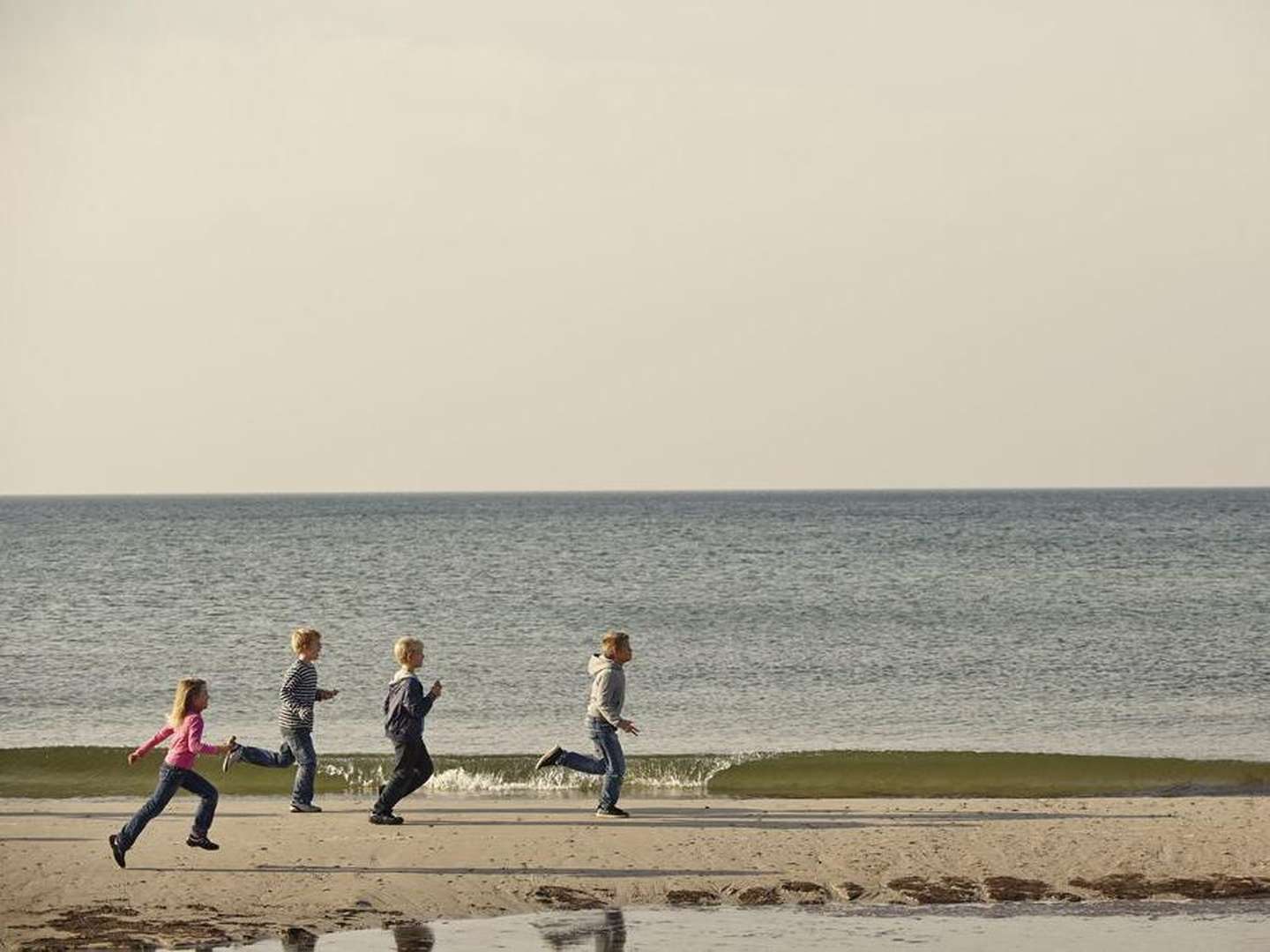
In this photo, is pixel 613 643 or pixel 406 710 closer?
pixel 406 710

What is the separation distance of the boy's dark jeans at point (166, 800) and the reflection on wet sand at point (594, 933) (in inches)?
140

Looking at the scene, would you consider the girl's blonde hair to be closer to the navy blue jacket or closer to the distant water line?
the navy blue jacket

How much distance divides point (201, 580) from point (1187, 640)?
38751 mm

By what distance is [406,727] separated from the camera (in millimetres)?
16062

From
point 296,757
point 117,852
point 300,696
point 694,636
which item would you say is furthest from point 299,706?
point 694,636

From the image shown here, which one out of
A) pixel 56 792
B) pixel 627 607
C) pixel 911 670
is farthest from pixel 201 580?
pixel 56 792

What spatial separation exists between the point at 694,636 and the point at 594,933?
32.4 m

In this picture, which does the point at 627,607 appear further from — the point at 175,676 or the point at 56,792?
the point at 56,792

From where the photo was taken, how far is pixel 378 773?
871 inches

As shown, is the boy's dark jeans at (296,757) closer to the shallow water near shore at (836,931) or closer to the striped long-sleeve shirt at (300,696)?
the striped long-sleeve shirt at (300,696)

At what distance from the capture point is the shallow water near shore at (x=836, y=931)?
478 inches

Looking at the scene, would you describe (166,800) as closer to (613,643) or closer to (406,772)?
(406,772)

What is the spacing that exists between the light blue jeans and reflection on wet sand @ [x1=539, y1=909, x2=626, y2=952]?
11.5ft

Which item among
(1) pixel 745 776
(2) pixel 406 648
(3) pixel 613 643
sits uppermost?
(3) pixel 613 643
